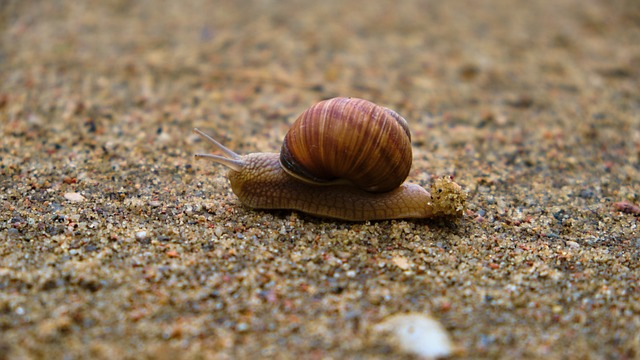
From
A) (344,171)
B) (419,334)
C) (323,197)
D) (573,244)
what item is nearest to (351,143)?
(344,171)

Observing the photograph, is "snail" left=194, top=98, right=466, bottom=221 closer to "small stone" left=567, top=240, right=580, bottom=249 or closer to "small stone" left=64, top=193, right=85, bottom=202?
"small stone" left=567, top=240, right=580, bottom=249

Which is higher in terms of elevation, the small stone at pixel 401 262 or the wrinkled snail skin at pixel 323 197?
the wrinkled snail skin at pixel 323 197

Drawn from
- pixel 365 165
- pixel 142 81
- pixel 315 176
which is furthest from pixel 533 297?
pixel 142 81

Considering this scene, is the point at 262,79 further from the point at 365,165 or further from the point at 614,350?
the point at 614,350

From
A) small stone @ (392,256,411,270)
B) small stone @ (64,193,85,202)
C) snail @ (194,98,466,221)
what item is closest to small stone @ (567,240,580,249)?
snail @ (194,98,466,221)

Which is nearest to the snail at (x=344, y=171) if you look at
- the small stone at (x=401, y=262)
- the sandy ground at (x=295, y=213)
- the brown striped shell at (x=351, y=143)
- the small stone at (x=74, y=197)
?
the brown striped shell at (x=351, y=143)

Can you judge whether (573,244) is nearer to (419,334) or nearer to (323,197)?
(419,334)

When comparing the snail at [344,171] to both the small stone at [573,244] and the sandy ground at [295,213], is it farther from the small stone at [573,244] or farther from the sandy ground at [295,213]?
the small stone at [573,244]
